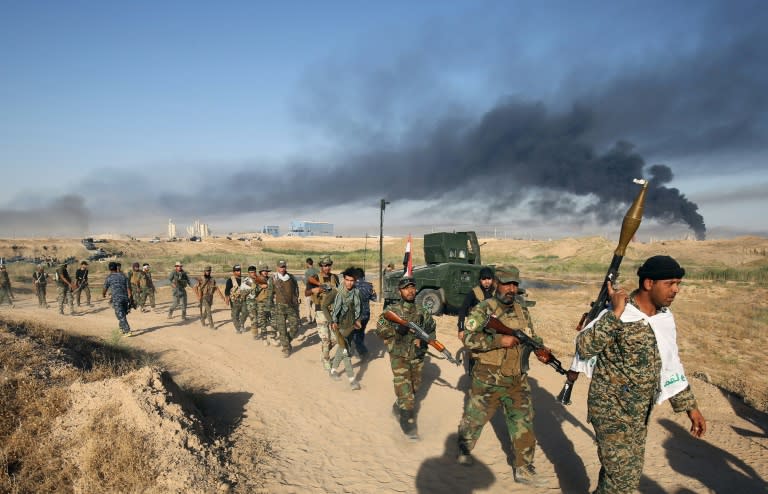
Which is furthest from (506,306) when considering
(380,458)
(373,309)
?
(373,309)

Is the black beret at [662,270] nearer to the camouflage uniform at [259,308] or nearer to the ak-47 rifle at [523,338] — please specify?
the ak-47 rifle at [523,338]

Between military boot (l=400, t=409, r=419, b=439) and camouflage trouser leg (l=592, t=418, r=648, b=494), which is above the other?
camouflage trouser leg (l=592, t=418, r=648, b=494)

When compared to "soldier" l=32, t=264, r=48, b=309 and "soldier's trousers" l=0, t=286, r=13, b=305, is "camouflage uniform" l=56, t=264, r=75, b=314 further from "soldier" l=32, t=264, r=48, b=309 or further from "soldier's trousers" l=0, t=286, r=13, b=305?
"soldier's trousers" l=0, t=286, r=13, b=305

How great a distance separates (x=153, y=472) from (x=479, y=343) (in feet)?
10.2

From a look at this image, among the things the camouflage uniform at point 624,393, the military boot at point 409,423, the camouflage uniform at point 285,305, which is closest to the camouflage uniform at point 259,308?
the camouflage uniform at point 285,305

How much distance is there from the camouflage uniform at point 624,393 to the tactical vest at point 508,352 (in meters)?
1.10

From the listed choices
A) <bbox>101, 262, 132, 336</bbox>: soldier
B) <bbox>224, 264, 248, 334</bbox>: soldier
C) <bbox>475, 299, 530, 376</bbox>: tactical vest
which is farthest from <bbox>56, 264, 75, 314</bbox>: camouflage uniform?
<bbox>475, 299, 530, 376</bbox>: tactical vest

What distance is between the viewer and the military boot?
200 inches

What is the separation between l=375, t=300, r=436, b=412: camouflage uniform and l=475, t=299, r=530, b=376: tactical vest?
114cm

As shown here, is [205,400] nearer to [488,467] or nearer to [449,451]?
[449,451]

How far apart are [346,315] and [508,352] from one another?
3.31 meters

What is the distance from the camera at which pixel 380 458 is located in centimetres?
467

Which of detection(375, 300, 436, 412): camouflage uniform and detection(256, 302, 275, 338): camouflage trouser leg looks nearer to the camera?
detection(375, 300, 436, 412): camouflage uniform

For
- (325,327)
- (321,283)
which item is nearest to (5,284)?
(321,283)
